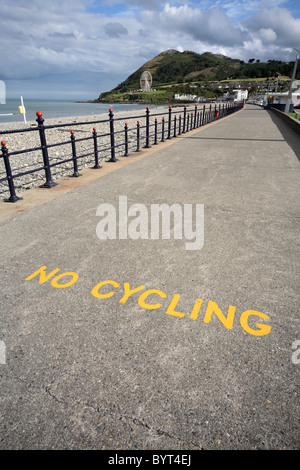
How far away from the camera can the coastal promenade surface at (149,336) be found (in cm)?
179

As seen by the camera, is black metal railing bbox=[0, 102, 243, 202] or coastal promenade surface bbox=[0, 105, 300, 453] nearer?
coastal promenade surface bbox=[0, 105, 300, 453]

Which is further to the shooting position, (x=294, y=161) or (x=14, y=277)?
(x=294, y=161)

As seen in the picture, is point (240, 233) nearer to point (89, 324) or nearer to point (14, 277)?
point (89, 324)

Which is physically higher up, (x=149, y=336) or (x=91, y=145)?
(x=149, y=336)

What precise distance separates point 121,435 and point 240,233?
3183mm

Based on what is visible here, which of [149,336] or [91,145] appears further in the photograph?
[91,145]

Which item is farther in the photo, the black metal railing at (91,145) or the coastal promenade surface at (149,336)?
the black metal railing at (91,145)

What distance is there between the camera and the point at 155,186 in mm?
6500

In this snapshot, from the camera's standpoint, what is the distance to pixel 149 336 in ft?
8.00

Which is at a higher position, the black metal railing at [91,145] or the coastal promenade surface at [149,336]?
the black metal railing at [91,145]

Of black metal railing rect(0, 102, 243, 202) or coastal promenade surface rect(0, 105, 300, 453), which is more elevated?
black metal railing rect(0, 102, 243, 202)

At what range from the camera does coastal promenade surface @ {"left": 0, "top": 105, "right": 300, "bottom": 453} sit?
5.86ft
